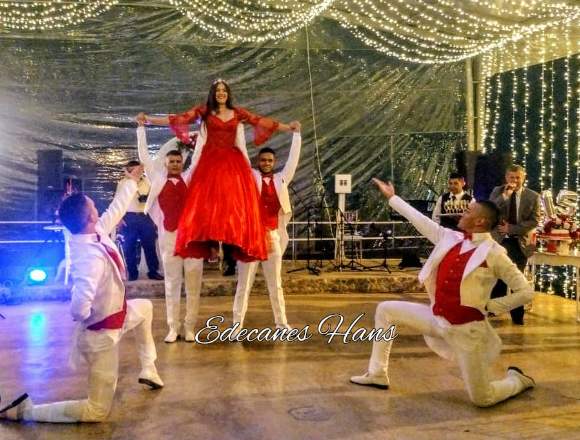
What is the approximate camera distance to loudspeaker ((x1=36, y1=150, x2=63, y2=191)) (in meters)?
8.30

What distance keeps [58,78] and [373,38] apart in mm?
4669

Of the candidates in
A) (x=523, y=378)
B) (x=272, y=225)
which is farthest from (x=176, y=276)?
(x=523, y=378)

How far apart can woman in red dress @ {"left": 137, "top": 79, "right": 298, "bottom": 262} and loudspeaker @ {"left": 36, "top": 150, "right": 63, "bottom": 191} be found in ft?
13.0

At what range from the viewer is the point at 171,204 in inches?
192

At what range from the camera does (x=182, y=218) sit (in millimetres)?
4684

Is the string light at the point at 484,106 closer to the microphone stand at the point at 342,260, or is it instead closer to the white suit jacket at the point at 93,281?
the microphone stand at the point at 342,260

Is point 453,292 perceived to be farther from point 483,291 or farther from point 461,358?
point 461,358

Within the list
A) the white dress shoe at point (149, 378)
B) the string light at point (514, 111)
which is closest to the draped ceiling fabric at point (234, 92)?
the string light at point (514, 111)

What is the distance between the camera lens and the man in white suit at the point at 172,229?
4859 mm

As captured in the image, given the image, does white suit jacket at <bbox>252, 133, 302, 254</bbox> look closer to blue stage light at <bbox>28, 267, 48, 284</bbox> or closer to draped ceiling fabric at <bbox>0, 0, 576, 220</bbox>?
blue stage light at <bbox>28, 267, 48, 284</bbox>

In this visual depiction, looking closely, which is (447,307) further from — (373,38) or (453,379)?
(373,38)

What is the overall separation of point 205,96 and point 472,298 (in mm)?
6930

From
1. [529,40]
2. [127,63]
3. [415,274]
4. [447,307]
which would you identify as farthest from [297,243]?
[447,307]

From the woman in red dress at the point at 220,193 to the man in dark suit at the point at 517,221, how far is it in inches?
89.5
